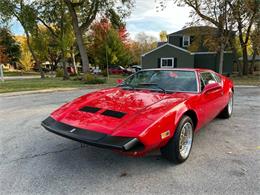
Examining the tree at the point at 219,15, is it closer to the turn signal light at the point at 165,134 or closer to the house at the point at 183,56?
the house at the point at 183,56

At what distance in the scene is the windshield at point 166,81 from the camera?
386 cm

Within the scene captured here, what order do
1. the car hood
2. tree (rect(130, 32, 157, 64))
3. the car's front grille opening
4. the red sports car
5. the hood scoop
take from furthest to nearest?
tree (rect(130, 32, 157, 64)) < the car's front grille opening < the hood scoop < the car hood < the red sports car

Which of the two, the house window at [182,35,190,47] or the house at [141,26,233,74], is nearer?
the house at [141,26,233,74]

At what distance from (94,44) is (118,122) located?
35747mm

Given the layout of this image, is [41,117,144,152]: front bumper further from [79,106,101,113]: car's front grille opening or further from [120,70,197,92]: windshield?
[120,70,197,92]: windshield

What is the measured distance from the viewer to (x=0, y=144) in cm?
387

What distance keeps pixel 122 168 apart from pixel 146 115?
0.87 meters

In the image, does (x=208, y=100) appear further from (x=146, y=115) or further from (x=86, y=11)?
(x=86, y=11)

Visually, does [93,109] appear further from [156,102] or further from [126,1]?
[126,1]

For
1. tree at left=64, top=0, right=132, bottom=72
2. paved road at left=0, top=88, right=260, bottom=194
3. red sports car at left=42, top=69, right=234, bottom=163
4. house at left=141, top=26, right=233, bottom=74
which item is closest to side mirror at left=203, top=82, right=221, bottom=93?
red sports car at left=42, top=69, right=234, bottom=163

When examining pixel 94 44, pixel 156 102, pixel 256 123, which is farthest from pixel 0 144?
pixel 94 44

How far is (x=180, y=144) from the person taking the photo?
121 inches

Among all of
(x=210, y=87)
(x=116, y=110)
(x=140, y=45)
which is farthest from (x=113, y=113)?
(x=140, y=45)

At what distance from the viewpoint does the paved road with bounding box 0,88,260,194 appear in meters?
2.50
